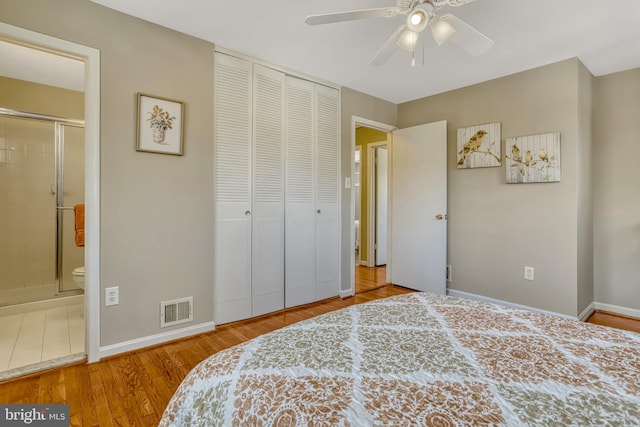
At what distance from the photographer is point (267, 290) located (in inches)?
117

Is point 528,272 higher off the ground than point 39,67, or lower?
lower

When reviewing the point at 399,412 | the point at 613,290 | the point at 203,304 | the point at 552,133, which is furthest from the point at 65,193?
the point at 613,290

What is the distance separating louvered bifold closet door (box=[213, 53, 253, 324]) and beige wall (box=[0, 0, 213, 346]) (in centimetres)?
9

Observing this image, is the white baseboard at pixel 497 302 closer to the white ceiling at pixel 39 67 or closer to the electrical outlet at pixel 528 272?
the electrical outlet at pixel 528 272

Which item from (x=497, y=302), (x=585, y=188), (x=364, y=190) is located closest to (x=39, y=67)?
(x=364, y=190)

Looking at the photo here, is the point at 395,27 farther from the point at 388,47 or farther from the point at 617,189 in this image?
the point at 617,189

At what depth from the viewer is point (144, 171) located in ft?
7.43

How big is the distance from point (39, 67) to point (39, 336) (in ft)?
Answer: 7.68

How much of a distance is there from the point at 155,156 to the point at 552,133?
3.37 m

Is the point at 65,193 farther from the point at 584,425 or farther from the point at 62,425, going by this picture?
the point at 584,425

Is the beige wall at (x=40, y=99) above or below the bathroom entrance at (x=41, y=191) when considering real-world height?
above

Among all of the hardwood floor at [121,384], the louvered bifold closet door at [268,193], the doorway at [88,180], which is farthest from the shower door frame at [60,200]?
the louvered bifold closet door at [268,193]

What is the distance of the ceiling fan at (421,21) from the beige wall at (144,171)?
131cm

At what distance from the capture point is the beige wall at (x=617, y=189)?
116 inches
